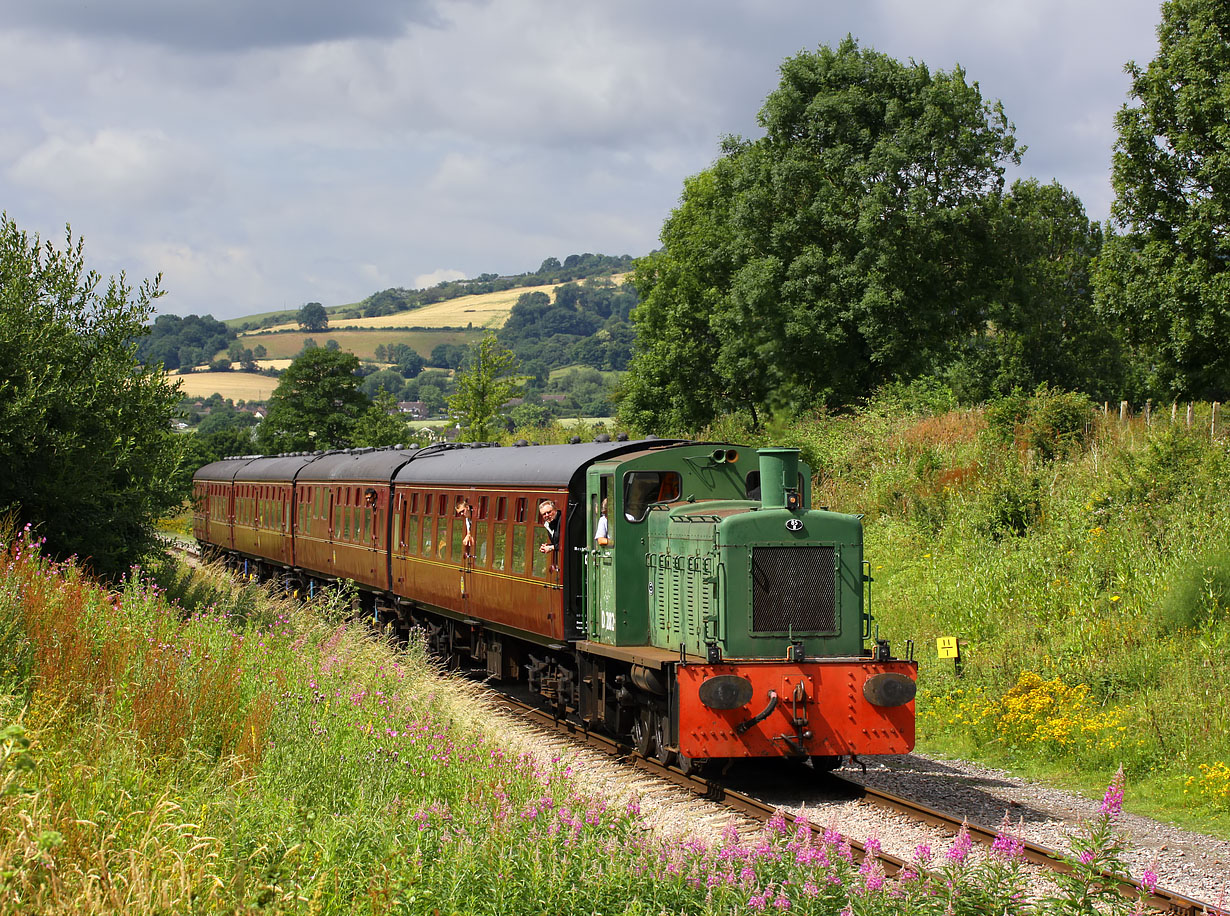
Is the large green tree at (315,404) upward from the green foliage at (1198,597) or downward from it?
upward

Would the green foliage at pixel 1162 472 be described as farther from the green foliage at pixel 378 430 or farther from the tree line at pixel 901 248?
the green foliage at pixel 378 430

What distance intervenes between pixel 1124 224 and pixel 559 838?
26.3 metres

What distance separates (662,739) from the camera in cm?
1146

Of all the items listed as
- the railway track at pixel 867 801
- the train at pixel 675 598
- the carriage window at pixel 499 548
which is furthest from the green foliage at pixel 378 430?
the railway track at pixel 867 801

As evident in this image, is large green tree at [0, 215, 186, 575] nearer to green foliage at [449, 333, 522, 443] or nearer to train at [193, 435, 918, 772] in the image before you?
train at [193, 435, 918, 772]

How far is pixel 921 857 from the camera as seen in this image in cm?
625

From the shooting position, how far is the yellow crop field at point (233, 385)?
153250 mm

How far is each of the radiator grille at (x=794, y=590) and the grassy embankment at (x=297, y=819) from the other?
294cm

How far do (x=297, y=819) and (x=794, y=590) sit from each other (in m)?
Result: 5.66

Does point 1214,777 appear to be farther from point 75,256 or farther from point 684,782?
point 75,256

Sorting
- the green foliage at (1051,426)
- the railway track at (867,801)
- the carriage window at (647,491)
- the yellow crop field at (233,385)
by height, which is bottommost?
the railway track at (867,801)

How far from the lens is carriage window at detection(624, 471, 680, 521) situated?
12242mm

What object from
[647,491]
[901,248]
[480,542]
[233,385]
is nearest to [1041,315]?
[901,248]

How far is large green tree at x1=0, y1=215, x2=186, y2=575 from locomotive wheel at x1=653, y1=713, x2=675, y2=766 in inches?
346
